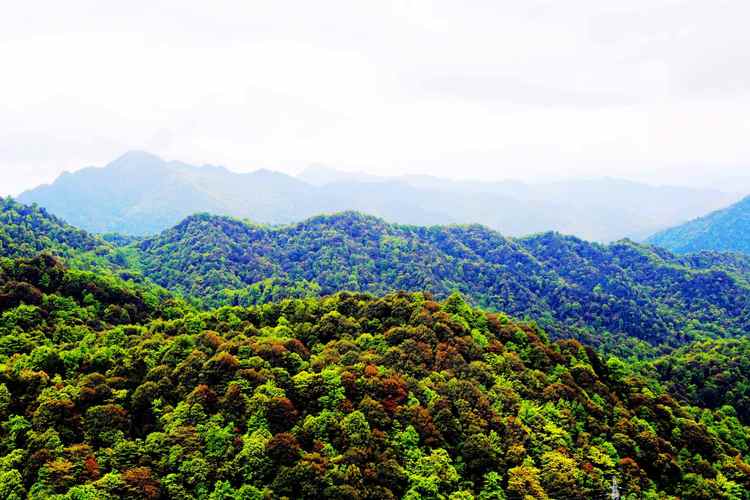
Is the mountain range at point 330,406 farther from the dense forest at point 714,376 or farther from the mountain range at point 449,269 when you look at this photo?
the mountain range at point 449,269

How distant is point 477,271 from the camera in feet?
442

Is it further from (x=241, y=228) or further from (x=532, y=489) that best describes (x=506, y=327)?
(x=241, y=228)

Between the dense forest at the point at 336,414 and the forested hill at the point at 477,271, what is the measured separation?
54644mm

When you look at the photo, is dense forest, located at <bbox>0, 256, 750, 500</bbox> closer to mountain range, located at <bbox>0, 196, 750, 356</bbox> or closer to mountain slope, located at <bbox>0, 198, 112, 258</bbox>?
mountain slope, located at <bbox>0, 198, 112, 258</bbox>

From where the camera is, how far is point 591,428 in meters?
35.6

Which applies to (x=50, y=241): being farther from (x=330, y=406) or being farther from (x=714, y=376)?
(x=714, y=376)

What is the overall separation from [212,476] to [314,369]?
32.4 feet

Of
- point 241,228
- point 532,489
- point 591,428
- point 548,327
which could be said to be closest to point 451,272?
point 548,327

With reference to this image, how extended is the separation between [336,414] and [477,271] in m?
109

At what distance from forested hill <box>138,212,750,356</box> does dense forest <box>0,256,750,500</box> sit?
54.6m

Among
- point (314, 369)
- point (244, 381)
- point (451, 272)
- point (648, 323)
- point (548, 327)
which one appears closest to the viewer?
point (244, 381)

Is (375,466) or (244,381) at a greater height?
(244,381)

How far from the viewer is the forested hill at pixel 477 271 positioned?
10725cm

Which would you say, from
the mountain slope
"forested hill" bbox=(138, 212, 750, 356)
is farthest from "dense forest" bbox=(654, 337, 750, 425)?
the mountain slope
